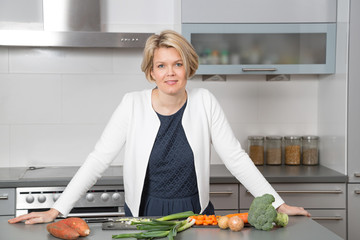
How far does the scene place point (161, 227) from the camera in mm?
1684

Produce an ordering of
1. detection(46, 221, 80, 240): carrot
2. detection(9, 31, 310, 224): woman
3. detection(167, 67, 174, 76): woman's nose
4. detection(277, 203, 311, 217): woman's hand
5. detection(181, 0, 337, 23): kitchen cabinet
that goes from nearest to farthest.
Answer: detection(46, 221, 80, 240): carrot
detection(277, 203, 311, 217): woman's hand
detection(167, 67, 174, 76): woman's nose
detection(9, 31, 310, 224): woman
detection(181, 0, 337, 23): kitchen cabinet

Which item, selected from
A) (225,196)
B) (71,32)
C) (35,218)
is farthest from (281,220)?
(71,32)

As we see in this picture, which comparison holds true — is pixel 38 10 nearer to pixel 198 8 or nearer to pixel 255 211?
pixel 198 8

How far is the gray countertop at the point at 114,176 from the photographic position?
3018 mm

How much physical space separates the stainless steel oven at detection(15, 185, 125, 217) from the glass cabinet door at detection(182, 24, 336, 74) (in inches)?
39.9

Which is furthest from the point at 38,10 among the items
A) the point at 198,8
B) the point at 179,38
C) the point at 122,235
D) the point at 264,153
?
the point at 122,235

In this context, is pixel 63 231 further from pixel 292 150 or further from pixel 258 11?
pixel 292 150

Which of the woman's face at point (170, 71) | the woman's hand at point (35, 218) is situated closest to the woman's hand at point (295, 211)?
the woman's face at point (170, 71)

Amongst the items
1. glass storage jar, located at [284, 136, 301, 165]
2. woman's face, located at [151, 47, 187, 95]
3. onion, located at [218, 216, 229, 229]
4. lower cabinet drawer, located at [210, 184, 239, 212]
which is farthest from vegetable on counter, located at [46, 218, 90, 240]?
glass storage jar, located at [284, 136, 301, 165]

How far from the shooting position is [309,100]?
3734mm

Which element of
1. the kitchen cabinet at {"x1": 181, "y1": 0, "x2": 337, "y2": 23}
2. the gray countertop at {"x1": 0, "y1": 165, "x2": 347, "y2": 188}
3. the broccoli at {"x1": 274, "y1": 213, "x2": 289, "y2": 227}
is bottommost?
the gray countertop at {"x1": 0, "y1": 165, "x2": 347, "y2": 188}

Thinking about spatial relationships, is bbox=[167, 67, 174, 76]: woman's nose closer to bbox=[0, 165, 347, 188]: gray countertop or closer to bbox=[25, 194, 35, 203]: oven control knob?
bbox=[0, 165, 347, 188]: gray countertop

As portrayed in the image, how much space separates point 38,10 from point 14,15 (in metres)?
0.17

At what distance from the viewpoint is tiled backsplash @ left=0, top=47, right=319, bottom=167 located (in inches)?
140
